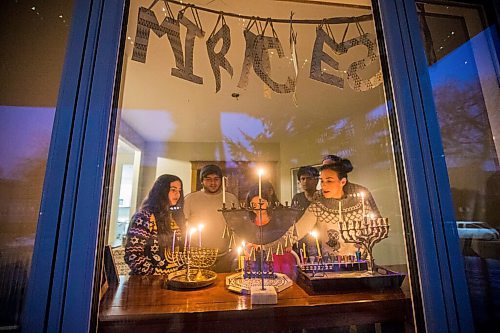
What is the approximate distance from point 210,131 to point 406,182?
1013mm

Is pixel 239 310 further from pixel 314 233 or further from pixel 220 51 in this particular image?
pixel 220 51

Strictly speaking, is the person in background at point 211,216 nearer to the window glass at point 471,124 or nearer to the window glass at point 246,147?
the window glass at point 246,147

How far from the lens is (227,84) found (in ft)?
3.80

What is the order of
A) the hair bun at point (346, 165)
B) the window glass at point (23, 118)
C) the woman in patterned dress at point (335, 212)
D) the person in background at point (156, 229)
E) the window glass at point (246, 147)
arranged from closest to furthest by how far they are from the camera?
the window glass at point (23, 118), the window glass at point (246, 147), the person in background at point (156, 229), the woman in patterned dress at point (335, 212), the hair bun at point (346, 165)

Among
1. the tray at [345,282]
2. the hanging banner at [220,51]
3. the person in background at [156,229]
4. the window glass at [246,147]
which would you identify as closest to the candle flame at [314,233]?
the window glass at [246,147]

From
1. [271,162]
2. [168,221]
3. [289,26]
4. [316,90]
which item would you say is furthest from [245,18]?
[168,221]

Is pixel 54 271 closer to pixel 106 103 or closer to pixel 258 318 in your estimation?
pixel 106 103

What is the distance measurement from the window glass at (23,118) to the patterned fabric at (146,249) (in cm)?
37

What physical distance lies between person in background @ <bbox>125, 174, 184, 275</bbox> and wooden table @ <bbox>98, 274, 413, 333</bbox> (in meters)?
0.09

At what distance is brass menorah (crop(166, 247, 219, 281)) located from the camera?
3.06 feet

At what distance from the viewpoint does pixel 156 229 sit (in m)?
0.92

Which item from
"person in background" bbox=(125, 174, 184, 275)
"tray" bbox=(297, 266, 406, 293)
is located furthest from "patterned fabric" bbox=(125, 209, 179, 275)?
"tray" bbox=(297, 266, 406, 293)

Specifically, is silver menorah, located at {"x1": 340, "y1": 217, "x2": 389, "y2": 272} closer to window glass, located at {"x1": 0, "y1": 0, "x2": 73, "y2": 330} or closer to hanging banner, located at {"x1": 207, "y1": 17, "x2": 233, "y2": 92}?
hanging banner, located at {"x1": 207, "y1": 17, "x2": 233, "y2": 92}

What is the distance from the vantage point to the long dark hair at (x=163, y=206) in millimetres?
913
